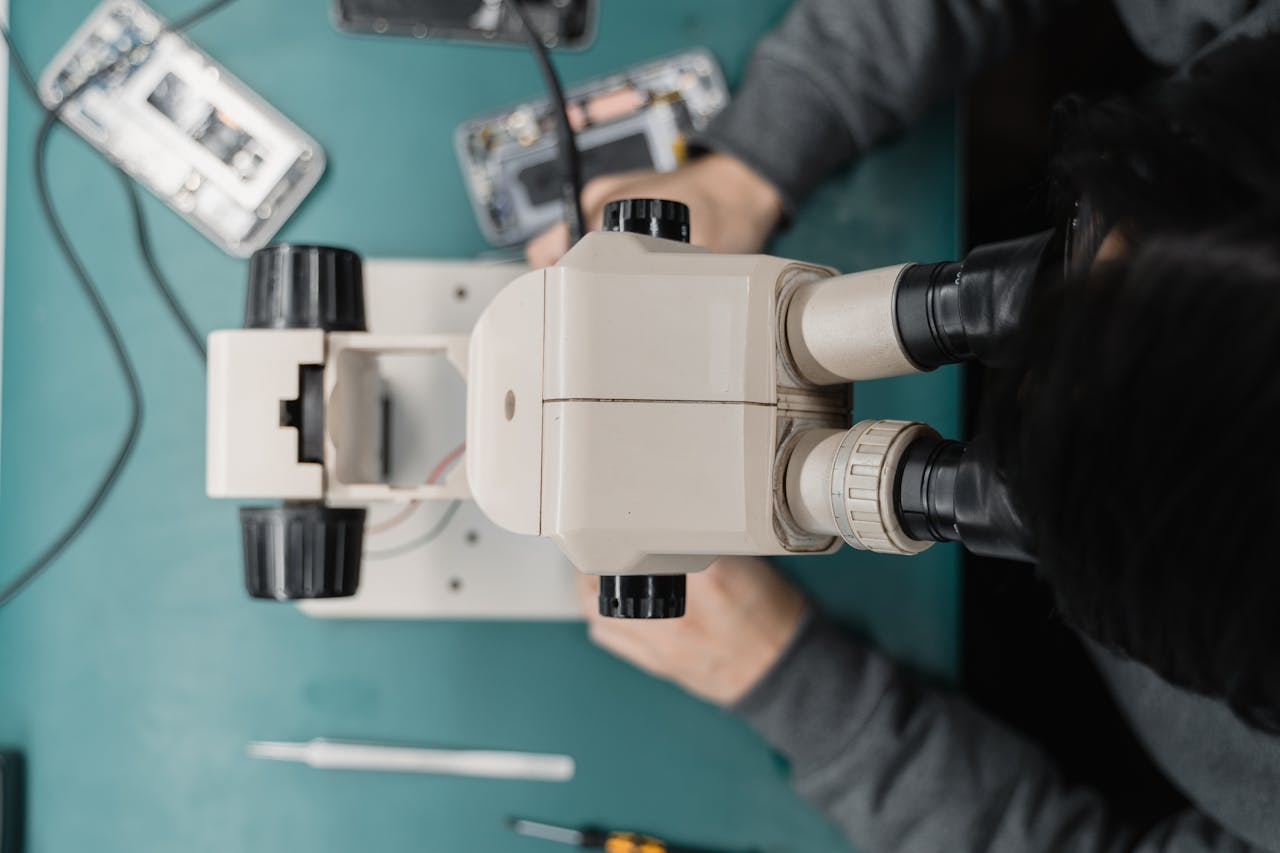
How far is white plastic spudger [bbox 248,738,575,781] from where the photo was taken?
2.13 feet

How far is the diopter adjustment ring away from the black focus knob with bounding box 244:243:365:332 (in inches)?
11.3

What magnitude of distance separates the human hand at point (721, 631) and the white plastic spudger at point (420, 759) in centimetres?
12

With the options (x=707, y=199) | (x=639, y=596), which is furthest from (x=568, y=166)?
(x=639, y=596)

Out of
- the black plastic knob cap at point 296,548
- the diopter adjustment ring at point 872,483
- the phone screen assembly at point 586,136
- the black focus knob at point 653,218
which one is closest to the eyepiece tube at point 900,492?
the diopter adjustment ring at point 872,483

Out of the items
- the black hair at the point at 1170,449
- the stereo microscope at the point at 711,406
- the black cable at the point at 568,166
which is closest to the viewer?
the black hair at the point at 1170,449

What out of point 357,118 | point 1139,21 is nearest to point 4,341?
point 357,118

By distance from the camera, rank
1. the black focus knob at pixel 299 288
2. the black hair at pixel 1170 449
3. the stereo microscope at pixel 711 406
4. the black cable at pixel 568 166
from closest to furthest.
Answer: the black hair at pixel 1170 449
the stereo microscope at pixel 711 406
the black focus knob at pixel 299 288
the black cable at pixel 568 166

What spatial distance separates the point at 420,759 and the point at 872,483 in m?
0.47

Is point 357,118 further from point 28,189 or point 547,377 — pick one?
point 547,377

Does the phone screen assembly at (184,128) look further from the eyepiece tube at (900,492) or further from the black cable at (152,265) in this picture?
the eyepiece tube at (900,492)

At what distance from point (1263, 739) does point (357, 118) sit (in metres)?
0.73

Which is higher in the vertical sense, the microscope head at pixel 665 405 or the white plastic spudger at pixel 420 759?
the microscope head at pixel 665 405

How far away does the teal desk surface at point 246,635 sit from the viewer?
2.15ft

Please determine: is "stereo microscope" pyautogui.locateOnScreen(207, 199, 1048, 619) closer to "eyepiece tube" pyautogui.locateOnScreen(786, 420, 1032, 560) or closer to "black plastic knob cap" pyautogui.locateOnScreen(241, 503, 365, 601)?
"eyepiece tube" pyautogui.locateOnScreen(786, 420, 1032, 560)
